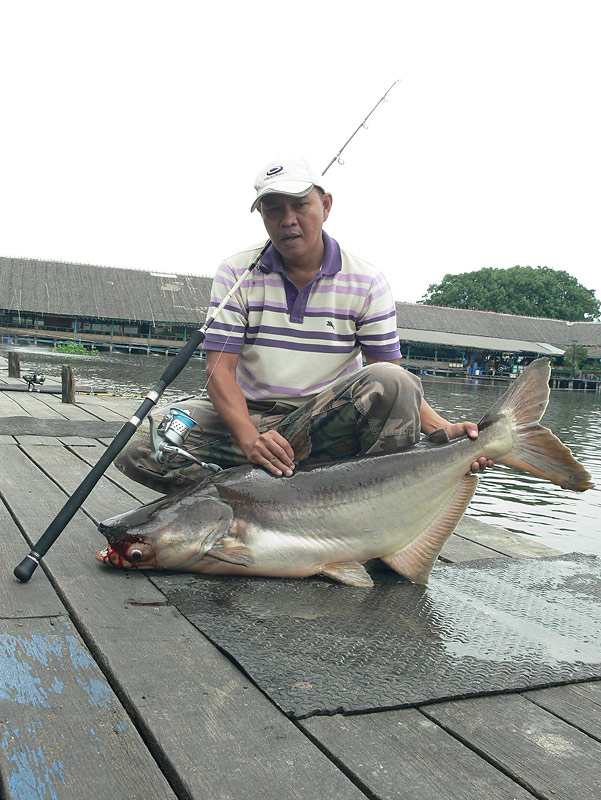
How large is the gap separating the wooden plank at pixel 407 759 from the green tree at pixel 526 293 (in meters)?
76.8

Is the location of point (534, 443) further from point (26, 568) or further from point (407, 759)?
point (26, 568)

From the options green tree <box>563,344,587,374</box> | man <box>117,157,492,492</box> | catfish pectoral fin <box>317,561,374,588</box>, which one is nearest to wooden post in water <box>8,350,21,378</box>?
man <box>117,157,492,492</box>

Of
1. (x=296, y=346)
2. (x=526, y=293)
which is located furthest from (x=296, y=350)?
(x=526, y=293)

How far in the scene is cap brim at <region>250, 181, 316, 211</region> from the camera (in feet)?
9.65

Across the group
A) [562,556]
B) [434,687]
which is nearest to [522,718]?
[434,687]

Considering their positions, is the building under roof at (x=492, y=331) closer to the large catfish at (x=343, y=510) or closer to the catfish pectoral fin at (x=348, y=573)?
the large catfish at (x=343, y=510)

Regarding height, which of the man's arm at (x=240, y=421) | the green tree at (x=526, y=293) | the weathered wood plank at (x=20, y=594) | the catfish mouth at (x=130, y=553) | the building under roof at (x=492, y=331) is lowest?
the weathered wood plank at (x=20, y=594)

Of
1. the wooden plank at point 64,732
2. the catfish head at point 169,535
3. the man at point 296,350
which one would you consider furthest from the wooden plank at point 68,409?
the wooden plank at point 64,732

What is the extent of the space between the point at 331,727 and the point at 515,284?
78.3 metres

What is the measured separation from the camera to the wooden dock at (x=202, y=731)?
55.6 inches

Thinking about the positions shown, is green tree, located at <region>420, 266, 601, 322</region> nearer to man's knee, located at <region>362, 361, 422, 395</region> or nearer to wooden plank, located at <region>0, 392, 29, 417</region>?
wooden plank, located at <region>0, 392, 29, 417</region>

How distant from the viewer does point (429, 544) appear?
9.19 ft

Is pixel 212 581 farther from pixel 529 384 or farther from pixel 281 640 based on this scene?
pixel 529 384

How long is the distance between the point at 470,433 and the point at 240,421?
904mm
